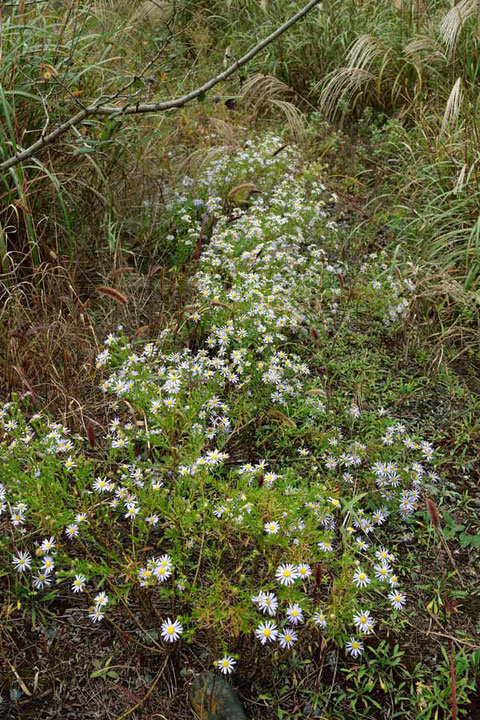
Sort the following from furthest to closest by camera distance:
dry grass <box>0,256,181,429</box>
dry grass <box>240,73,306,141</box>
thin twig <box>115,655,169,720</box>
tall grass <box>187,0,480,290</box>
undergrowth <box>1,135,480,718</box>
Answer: dry grass <box>240,73,306,141</box>, tall grass <box>187,0,480,290</box>, dry grass <box>0,256,181,429</box>, undergrowth <box>1,135,480,718</box>, thin twig <box>115,655,169,720</box>

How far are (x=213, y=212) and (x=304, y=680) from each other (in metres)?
2.58

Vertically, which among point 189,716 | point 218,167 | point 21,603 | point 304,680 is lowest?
point 304,680

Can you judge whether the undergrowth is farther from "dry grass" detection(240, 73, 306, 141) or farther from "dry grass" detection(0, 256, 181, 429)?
"dry grass" detection(240, 73, 306, 141)

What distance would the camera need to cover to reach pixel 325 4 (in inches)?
224

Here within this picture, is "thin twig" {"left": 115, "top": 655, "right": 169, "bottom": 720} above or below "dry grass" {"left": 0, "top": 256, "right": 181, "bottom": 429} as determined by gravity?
below

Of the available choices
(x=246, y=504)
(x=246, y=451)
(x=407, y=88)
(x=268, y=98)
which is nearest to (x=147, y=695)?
(x=246, y=504)

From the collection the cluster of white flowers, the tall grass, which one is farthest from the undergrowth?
the tall grass

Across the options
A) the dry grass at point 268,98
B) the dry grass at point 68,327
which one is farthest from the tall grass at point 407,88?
the dry grass at point 68,327

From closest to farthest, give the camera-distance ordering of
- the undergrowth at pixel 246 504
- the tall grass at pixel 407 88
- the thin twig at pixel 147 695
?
the thin twig at pixel 147 695, the undergrowth at pixel 246 504, the tall grass at pixel 407 88

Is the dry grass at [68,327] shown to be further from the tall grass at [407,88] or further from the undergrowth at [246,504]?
the tall grass at [407,88]

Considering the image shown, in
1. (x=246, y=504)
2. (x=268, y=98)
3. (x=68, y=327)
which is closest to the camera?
(x=246, y=504)

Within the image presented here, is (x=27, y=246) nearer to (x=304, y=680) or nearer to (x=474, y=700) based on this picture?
(x=304, y=680)

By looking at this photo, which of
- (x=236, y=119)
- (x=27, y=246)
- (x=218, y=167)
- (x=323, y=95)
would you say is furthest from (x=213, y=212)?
(x=323, y=95)

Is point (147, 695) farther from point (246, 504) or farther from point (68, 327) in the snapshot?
point (68, 327)
